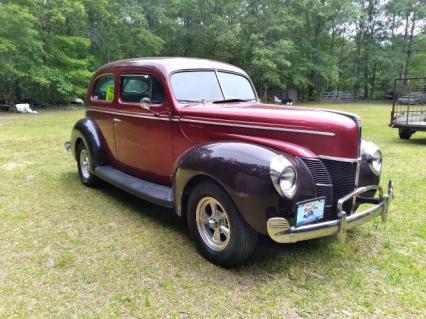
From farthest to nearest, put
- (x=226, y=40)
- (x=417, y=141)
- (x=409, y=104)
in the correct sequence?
1. (x=226, y=40)
2. (x=409, y=104)
3. (x=417, y=141)

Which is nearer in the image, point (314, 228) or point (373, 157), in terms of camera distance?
point (314, 228)

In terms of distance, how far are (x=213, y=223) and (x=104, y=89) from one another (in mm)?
2915

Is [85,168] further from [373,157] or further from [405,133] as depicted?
[405,133]

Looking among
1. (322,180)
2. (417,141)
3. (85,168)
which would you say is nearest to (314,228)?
(322,180)

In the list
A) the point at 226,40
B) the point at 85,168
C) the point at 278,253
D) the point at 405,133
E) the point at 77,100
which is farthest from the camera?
the point at 226,40

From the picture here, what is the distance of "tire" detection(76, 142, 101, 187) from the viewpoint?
205 inches

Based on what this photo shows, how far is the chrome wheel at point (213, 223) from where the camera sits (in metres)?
3.00

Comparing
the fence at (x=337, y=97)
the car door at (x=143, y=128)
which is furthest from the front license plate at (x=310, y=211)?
the fence at (x=337, y=97)

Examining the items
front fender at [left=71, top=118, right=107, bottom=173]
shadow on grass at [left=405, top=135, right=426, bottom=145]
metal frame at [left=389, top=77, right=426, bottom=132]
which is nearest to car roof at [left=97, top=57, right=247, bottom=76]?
front fender at [left=71, top=118, right=107, bottom=173]

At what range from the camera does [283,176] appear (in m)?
2.60

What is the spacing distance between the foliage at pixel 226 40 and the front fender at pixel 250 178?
1758 cm

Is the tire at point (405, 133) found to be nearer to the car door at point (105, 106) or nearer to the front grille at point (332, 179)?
the front grille at point (332, 179)

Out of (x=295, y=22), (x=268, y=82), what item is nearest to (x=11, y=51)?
(x=268, y=82)

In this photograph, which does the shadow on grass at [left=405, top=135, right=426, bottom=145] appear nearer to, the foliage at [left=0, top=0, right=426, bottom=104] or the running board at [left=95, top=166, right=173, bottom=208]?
the running board at [left=95, top=166, right=173, bottom=208]
